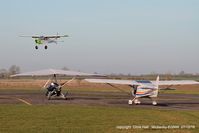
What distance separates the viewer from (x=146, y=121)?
14.8m

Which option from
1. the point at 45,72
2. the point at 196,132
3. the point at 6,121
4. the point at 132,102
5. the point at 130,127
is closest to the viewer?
the point at 196,132

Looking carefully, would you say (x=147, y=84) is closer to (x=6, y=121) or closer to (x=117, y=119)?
(x=117, y=119)

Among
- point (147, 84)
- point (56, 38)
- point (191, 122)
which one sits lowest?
point (191, 122)

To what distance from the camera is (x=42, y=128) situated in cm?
1241

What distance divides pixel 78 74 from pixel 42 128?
16.1 meters

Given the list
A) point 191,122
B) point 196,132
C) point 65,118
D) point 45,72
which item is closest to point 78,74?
point 45,72

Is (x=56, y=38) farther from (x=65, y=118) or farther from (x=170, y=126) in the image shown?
(x=170, y=126)

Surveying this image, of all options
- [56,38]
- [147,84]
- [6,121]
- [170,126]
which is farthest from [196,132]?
[56,38]

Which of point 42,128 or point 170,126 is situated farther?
point 170,126

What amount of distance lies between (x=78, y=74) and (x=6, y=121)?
14.5m

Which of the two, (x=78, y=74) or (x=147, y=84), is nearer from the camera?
(x=147, y=84)

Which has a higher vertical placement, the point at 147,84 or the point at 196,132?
the point at 147,84

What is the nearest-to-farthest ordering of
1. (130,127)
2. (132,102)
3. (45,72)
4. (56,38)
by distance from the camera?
(130,127)
(132,102)
(45,72)
(56,38)

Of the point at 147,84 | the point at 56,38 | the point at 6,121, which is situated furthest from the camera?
the point at 56,38
